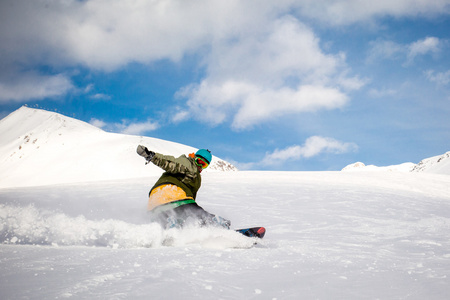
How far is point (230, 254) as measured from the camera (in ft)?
11.6

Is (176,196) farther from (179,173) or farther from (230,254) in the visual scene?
(230,254)

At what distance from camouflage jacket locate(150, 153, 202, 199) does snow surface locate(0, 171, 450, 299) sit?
0.77m

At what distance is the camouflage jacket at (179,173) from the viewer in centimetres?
477

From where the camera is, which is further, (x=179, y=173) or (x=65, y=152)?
(x=65, y=152)

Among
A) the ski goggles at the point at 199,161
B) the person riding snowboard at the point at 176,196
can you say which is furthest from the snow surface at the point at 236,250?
the ski goggles at the point at 199,161

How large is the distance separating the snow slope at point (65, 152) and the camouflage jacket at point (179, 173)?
33.5 m

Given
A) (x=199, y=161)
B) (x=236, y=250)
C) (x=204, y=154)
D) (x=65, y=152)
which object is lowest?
(x=236, y=250)

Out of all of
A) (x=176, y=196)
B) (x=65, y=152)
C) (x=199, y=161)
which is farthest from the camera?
(x=65, y=152)

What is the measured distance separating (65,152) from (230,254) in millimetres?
48941

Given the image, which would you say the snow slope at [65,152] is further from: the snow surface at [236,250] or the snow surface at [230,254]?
the snow surface at [230,254]

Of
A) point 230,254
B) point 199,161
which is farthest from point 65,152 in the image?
point 230,254

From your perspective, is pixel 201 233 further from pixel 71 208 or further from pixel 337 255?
pixel 71 208

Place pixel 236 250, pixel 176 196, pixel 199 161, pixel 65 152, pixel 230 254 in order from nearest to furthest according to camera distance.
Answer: pixel 230 254, pixel 236 250, pixel 176 196, pixel 199 161, pixel 65 152

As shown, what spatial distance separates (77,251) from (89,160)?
1644 inches
